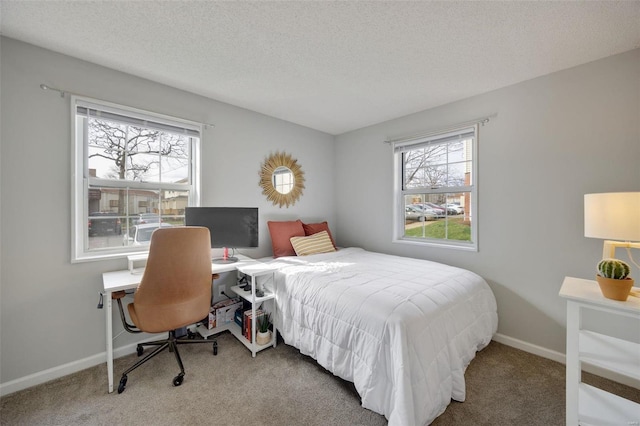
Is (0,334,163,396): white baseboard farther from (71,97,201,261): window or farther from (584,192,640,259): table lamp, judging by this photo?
(584,192,640,259): table lamp

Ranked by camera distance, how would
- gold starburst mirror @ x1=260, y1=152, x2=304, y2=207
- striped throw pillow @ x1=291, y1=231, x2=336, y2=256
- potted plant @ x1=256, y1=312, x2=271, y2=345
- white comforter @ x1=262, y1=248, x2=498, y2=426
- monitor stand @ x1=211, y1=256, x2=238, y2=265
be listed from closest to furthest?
white comforter @ x1=262, y1=248, x2=498, y2=426
potted plant @ x1=256, y1=312, x2=271, y2=345
monitor stand @ x1=211, y1=256, x2=238, y2=265
striped throw pillow @ x1=291, y1=231, x2=336, y2=256
gold starburst mirror @ x1=260, y1=152, x2=304, y2=207

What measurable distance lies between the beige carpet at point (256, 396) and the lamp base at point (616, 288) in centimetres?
84

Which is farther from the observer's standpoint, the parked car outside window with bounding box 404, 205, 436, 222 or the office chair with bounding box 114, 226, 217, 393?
the parked car outside window with bounding box 404, 205, 436, 222

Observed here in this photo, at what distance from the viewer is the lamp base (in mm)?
1219

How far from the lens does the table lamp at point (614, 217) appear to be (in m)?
1.27

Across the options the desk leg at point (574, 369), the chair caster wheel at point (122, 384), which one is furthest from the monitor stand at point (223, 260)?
the desk leg at point (574, 369)

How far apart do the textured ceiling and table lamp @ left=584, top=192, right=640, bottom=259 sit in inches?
42.8

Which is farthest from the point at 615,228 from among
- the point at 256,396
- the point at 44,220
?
the point at 44,220

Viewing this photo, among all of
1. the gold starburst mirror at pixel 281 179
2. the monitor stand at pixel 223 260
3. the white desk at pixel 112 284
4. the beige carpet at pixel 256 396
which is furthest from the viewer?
the gold starburst mirror at pixel 281 179

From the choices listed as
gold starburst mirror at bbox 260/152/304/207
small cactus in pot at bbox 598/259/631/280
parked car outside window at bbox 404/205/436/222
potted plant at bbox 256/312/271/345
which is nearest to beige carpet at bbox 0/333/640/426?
potted plant at bbox 256/312/271/345

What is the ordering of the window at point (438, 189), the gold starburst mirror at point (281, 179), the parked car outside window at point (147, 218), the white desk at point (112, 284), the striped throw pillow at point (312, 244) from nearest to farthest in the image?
the white desk at point (112, 284) → the parked car outside window at point (147, 218) → the window at point (438, 189) → the striped throw pillow at point (312, 244) → the gold starburst mirror at point (281, 179)

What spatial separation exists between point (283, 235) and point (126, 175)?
162cm

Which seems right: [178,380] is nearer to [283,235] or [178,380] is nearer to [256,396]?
[256,396]

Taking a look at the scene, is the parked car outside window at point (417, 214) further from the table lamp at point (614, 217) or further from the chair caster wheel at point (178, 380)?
the chair caster wheel at point (178, 380)
